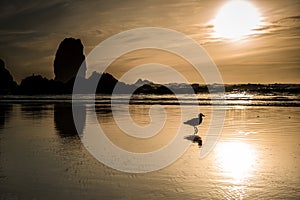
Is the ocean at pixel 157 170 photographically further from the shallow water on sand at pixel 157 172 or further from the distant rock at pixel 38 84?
the distant rock at pixel 38 84

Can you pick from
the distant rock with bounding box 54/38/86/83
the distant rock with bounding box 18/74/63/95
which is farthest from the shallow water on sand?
the distant rock with bounding box 54/38/86/83

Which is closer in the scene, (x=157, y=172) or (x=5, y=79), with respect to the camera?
(x=157, y=172)

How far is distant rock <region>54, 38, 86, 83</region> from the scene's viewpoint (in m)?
177

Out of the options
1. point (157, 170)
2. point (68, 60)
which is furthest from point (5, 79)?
point (157, 170)

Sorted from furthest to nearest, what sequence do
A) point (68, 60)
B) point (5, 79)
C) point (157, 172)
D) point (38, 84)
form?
point (68, 60) < point (5, 79) < point (38, 84) < point (157, 172)

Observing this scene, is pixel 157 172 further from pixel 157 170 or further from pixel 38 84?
pixel 38 84

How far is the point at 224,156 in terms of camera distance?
12258mm

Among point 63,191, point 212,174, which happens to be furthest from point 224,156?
point 63,191

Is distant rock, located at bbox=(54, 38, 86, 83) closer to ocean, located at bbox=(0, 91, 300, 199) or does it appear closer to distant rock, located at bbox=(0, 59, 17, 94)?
distant rock, located at bbox=(0, 59, 17, 94)

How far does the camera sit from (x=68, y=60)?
177875mm

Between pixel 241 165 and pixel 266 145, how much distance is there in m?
3.90

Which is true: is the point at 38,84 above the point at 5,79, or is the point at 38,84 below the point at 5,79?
below

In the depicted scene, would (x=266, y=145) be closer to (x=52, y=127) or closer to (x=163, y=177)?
(x=163, y=177)

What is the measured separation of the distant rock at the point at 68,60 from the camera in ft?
582
